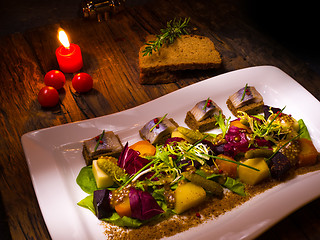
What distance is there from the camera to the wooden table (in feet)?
9.82

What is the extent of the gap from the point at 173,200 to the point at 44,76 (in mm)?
2347

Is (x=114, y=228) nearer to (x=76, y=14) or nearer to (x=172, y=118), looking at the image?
(x=172, y=118)

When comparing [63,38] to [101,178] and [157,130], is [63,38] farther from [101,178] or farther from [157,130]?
[101,178]

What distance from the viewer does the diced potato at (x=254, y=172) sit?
3.03 m

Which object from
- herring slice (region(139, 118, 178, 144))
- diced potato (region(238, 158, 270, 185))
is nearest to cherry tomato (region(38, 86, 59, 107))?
herring slice (region(139, 118, 178, 144))

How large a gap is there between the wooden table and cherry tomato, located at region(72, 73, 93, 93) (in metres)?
0.09

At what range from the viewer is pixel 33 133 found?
3186 mm

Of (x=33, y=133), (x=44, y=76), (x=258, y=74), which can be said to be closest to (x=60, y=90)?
(x=44, y=76)

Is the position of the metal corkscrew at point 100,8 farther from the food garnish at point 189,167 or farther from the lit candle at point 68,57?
the food garnish at point 189,167

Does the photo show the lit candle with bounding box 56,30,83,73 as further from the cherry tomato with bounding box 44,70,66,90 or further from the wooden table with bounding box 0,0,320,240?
the cherry tomato with bounding box 44,70,66,90

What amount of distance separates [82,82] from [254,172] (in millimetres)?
2073

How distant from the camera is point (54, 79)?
13.0 feet

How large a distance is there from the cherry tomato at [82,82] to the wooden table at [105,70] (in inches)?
3.5

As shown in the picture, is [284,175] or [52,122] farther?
[52,122]
